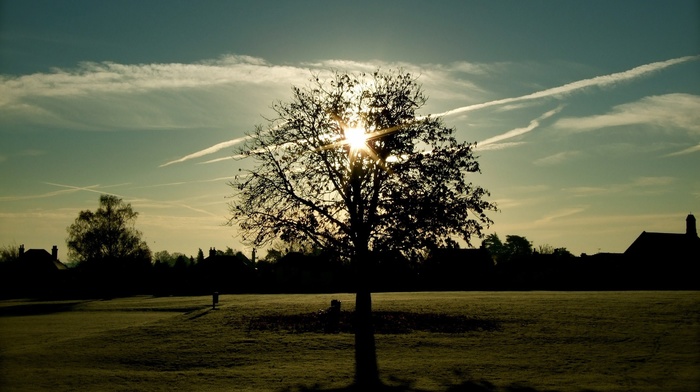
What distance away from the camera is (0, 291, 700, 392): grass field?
19.3 metres

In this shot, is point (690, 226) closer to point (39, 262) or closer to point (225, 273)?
point (225, 273)

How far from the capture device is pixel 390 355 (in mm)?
24562

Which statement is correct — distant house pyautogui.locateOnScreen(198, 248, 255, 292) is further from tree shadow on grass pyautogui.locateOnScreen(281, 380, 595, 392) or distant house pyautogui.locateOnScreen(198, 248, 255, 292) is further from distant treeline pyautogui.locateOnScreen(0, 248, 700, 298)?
tree shadow on grass pyautogui.locateOnScreen(281, 380, 595, 392)

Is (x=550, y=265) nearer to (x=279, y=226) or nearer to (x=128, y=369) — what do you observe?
(x=279, y=226)

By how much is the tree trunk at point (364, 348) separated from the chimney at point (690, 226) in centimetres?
7475

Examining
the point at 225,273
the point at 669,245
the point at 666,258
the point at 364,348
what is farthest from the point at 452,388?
the point at 225,273

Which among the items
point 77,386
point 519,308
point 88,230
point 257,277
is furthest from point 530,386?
point 88,230

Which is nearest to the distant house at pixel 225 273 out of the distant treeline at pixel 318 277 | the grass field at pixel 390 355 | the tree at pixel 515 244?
the distant treeline at pixel 318 277

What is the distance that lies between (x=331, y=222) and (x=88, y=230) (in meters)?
72.4

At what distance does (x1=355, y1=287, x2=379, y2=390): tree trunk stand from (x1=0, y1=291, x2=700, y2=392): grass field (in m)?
0.43

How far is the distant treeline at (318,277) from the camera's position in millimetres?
81312

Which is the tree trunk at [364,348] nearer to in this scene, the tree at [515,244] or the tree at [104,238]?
the tree at [104,238]

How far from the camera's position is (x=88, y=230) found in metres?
92.3

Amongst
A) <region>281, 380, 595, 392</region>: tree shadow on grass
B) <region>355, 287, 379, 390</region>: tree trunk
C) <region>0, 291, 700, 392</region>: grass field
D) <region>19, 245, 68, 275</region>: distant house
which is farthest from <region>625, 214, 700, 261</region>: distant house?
<region>19, 245, 68, 275</region>: distant house
